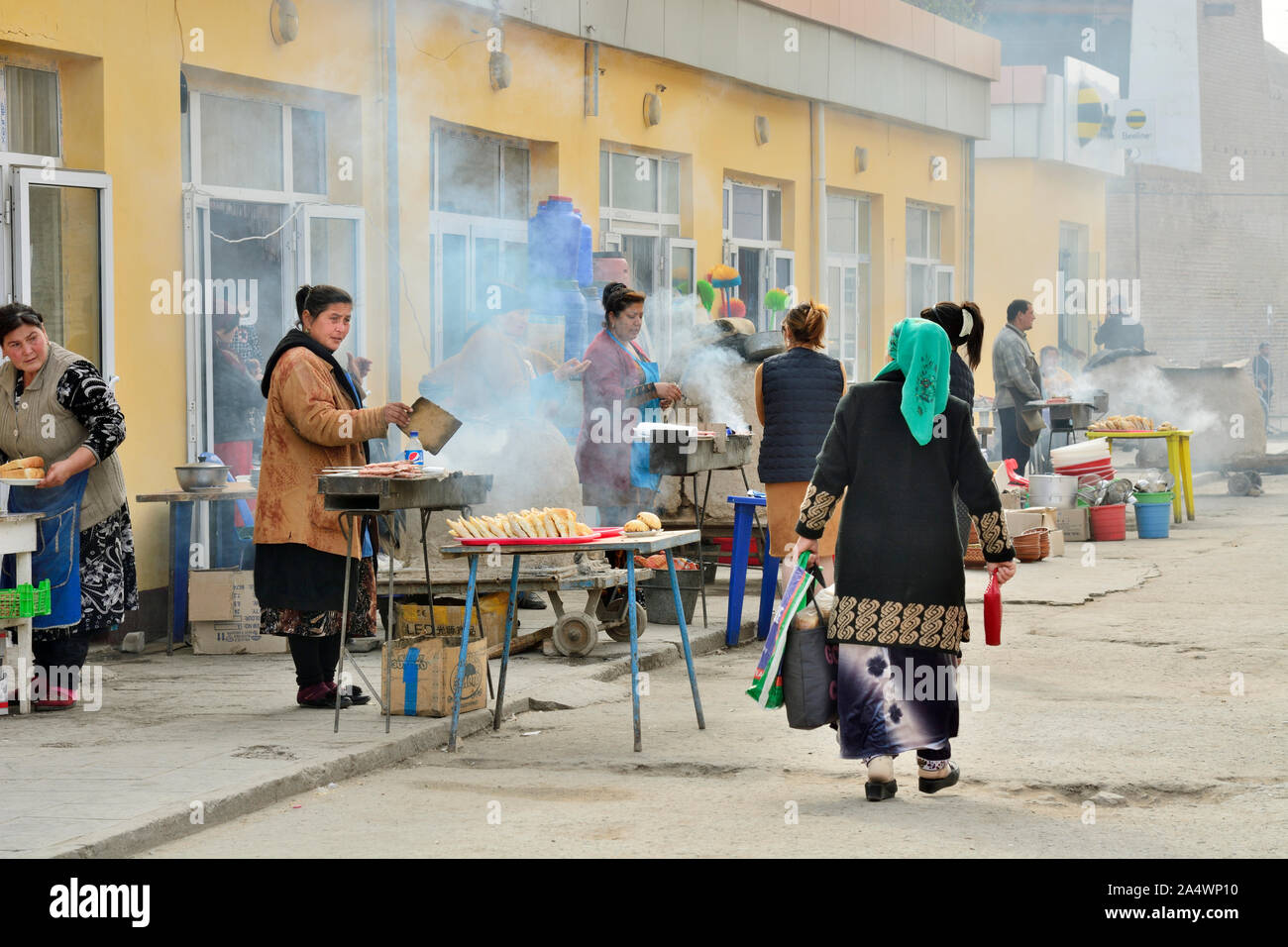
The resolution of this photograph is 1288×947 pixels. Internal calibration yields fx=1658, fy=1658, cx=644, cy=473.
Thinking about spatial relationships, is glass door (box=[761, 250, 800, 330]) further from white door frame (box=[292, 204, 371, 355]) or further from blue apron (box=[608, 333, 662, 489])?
blue apron (box=[608, 333, 662, 489])

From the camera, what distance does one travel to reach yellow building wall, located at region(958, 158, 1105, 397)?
26047mm

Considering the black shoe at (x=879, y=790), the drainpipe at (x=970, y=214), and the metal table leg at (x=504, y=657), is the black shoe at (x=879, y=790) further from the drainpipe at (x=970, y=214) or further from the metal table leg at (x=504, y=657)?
the drainpipe at (x=970, y=214)

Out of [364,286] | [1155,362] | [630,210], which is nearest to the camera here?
[364,286]

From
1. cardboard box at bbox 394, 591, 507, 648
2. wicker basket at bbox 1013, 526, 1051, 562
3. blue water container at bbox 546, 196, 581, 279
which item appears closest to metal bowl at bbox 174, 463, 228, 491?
cardboard box at bbox 394, 591, 507, 648

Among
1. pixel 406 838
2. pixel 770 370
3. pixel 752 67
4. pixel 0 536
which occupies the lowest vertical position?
pixel 406 838

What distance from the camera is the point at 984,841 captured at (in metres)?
5.54

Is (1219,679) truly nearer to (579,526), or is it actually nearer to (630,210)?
(579,526)

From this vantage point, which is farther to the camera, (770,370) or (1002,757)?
(770,370)

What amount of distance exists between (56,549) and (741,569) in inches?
160

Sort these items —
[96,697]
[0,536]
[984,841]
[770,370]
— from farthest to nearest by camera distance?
[770,370]
[96,697]
[0,536]
[984,841]

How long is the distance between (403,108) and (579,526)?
5.96 m

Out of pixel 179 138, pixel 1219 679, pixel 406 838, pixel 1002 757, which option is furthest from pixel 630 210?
pixel 406 838

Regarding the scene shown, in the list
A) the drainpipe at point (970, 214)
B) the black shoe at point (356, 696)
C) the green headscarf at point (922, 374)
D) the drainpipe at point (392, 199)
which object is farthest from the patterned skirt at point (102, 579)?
the drainpipe at point (970, 214)

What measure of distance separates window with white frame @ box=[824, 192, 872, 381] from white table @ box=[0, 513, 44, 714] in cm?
1392
